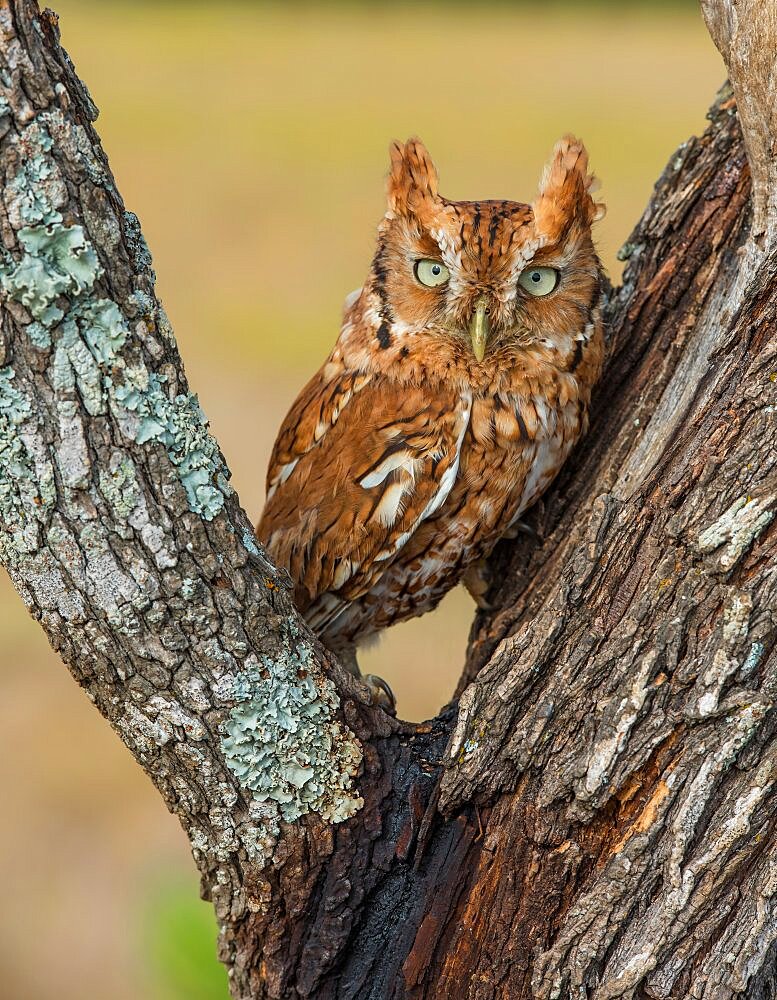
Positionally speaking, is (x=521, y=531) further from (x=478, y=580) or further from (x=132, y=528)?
(x=132, y=528)

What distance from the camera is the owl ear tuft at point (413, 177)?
94.2 inches

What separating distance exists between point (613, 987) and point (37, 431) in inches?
51.1

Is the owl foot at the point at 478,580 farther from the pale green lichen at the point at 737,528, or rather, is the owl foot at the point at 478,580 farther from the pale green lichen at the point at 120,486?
the pale green lichen at the point at 120,486

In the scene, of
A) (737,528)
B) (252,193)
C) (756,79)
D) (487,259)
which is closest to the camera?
(737,528)

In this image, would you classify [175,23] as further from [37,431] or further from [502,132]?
[37,431]

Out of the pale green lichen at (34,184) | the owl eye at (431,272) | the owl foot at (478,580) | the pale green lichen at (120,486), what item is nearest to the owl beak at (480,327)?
the owl eye at (431,272)

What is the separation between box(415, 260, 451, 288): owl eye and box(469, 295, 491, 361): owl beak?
0.11 m

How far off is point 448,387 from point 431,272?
262mm

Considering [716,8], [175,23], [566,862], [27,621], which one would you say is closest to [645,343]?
[716,8]

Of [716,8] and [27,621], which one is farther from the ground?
[27,621]

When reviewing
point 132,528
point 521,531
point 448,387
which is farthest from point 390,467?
point 132,528

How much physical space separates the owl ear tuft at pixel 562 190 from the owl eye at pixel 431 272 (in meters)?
0.23

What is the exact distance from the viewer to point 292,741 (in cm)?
188

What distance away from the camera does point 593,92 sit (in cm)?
1490
